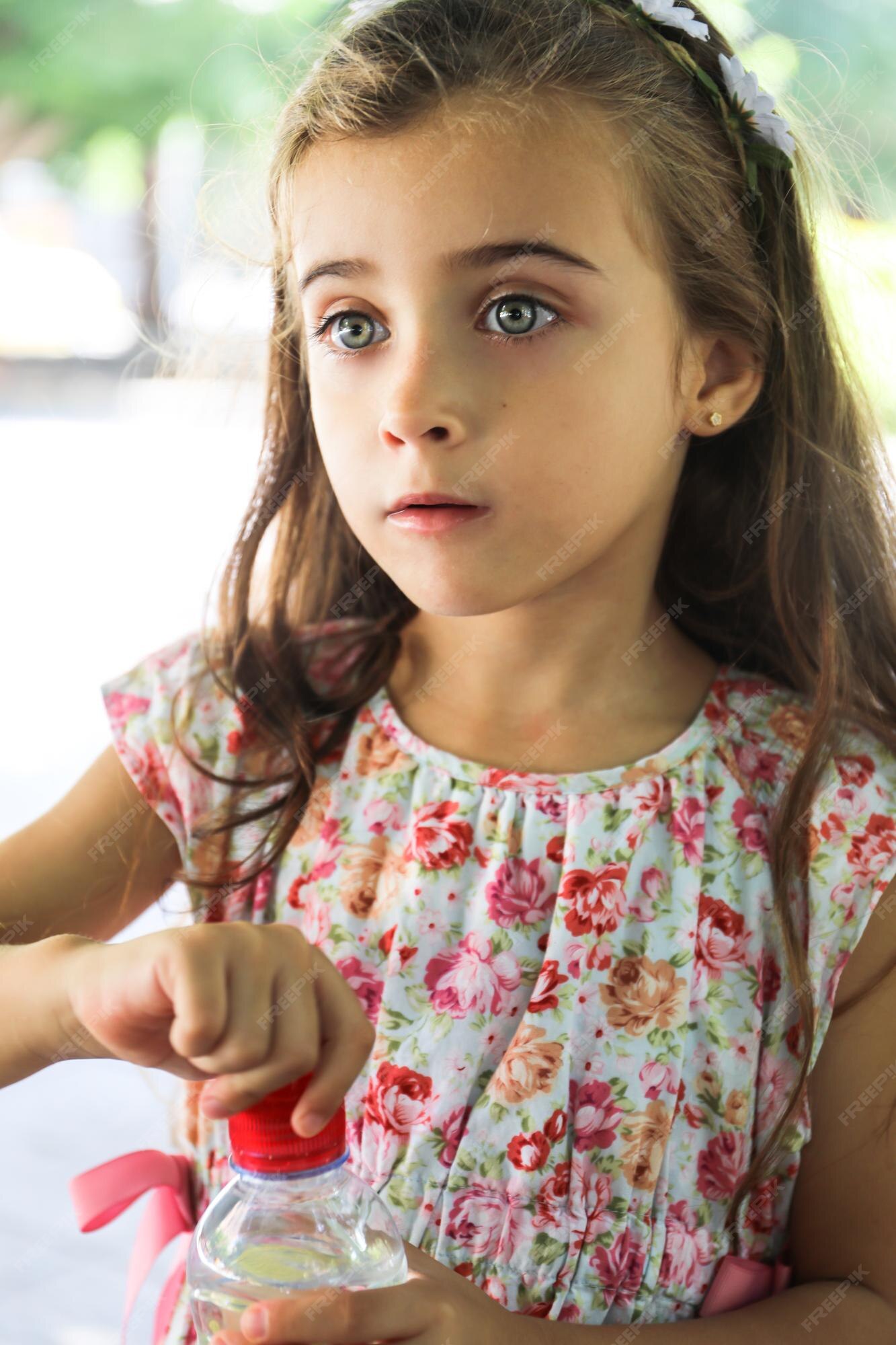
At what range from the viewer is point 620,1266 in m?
0.84

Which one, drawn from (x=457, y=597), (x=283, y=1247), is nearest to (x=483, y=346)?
(x=457, y=597)

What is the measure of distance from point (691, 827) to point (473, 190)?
0.42 metres

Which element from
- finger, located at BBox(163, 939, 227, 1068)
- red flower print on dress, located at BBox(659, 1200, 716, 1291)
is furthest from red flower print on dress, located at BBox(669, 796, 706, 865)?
finger, located at BBox(163, 939, 227, 1068)

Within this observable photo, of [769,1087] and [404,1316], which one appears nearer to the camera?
[404,1316]

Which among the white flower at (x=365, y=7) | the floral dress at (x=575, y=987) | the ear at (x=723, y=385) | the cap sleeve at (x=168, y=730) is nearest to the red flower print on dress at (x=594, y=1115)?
the floral dress at (x=575, y=987)

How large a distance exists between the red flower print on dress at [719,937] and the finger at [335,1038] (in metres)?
0.35

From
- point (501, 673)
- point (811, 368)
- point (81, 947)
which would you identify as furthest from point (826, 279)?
point (81, 947)

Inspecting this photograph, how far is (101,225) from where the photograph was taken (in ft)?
20.7

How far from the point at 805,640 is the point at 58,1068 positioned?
1.02 meters

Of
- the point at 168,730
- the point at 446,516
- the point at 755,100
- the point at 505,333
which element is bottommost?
the point at 168,730

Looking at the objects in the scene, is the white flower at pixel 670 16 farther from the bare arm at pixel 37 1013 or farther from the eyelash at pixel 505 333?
the bare arm at pixel 37 1013

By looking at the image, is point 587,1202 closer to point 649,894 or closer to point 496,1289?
point 496,1289

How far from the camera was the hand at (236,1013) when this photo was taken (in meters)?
0.54

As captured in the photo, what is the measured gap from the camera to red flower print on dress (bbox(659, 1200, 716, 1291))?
0.85 metres
